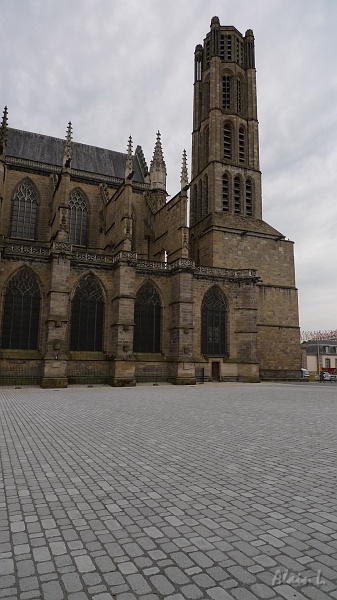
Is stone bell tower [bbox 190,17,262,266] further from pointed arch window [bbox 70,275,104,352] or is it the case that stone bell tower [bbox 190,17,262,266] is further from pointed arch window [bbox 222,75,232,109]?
pointed arch window [bbox 70,275,104,352]

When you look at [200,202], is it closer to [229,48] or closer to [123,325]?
[229,48]

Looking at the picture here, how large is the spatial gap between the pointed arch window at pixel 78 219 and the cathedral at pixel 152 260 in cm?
9

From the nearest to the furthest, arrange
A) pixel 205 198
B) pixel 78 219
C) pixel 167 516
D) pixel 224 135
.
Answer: pixel 167 516, pixel 78 219, pixel 205 198, pixel 224 135

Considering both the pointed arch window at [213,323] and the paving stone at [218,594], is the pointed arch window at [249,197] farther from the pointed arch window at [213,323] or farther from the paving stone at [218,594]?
the paving stone at [218,594]

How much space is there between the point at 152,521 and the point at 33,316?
71.0 ft

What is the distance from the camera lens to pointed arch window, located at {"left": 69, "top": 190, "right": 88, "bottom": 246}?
1196 inches

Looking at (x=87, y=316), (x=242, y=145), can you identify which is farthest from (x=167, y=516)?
(x=242, y=145)

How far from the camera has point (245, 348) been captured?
2769cm

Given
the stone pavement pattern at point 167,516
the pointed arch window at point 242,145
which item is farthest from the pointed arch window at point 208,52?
the stone pavement pattern at point 167,516

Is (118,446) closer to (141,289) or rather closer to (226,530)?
(226,530)

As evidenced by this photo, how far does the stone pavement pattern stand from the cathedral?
16.8m

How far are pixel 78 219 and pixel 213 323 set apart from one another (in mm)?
13739

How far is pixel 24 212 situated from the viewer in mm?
29172

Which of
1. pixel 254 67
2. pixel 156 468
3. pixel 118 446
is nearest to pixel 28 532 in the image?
pixel 156 468
